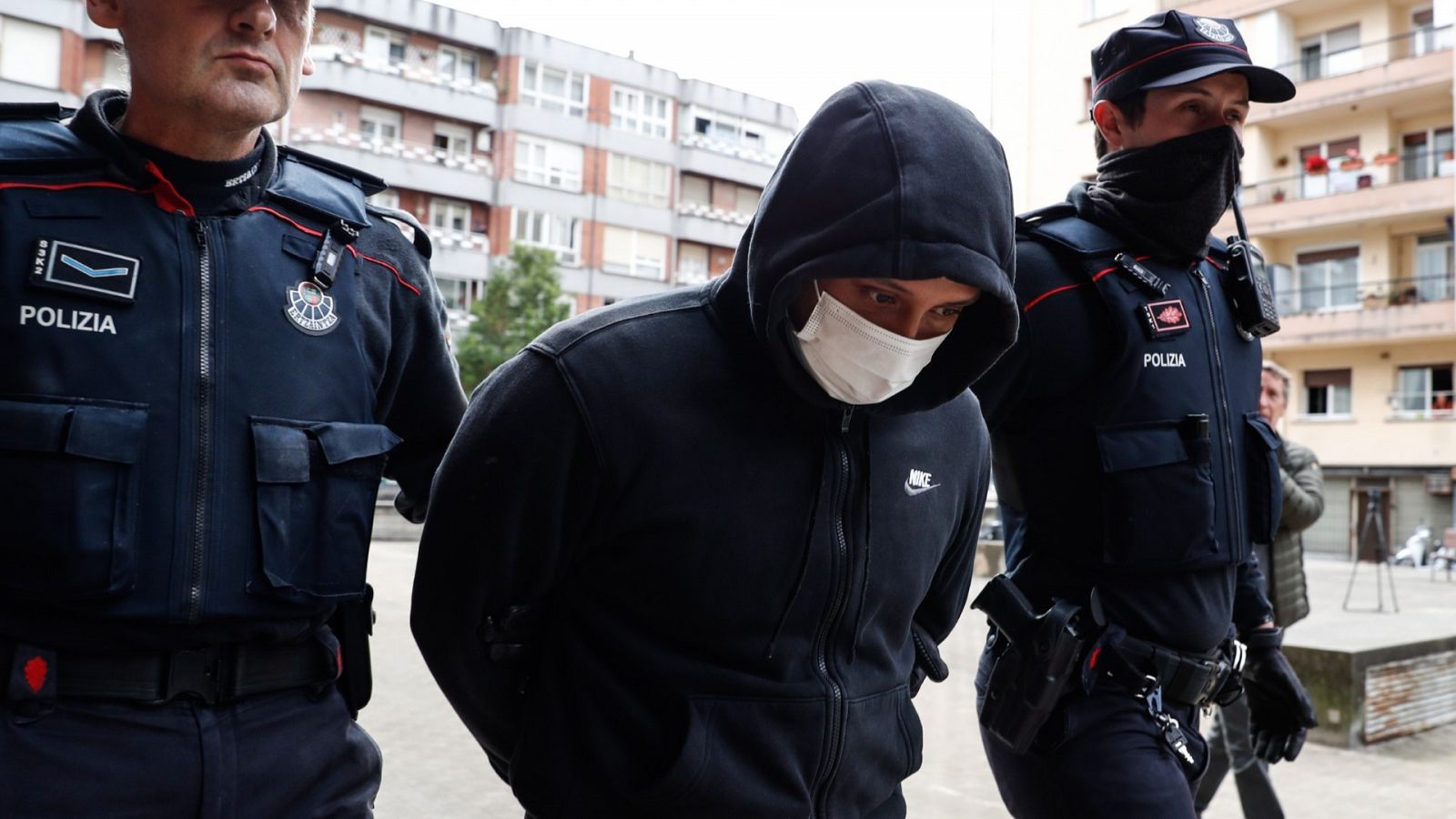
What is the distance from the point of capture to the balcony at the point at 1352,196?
28625 millimetres

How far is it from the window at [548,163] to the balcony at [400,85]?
4.93 ft

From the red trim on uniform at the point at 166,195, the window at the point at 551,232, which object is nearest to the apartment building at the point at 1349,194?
the window at the point at 551,232

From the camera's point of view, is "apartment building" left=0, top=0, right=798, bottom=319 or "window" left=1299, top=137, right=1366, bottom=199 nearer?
"window" left=1299, top=137, right=1366, bottom=199

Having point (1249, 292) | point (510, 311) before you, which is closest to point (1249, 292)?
point (1249, 292)

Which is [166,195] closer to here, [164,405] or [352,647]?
[164,405]

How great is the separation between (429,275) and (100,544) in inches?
35.5

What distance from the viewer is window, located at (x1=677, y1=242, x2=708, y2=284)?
147 ft

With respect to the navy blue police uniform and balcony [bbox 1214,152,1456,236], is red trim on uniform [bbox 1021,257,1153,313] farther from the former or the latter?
balcony [bbox 1214,152,1456,236]

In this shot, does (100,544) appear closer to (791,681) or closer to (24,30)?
(791,681)

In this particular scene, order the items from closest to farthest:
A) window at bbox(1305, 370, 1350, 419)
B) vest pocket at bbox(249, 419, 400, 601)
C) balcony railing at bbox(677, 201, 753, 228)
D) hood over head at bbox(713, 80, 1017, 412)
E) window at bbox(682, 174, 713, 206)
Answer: hood over head at bbox(713, 80, 1017, 412), vest pocket at bbox(249, 419, 400, 601), window at bbox(1305, 370, 1350, 419), balcony railing at bbox(677, 201, 753, 228), window at bbox(682, 174, 713, 206)

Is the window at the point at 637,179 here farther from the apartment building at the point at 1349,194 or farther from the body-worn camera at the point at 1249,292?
the body-worn camera at the point at 1249,292

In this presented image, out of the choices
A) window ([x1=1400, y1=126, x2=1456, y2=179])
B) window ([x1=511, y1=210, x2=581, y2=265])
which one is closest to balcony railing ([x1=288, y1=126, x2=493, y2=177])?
window ([x1=511, y1=210, x2=581, y2=265])

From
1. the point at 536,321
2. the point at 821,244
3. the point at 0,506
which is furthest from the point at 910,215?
the point at 536,321

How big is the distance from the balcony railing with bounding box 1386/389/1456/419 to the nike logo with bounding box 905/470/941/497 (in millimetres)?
31306
